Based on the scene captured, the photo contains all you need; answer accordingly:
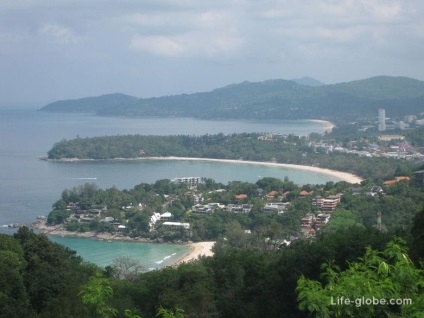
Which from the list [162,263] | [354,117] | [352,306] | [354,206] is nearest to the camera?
[352,306]

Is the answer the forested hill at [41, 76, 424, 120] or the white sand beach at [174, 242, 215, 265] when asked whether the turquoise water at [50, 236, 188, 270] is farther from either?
the forested hill at [41, 76, 424, 120]

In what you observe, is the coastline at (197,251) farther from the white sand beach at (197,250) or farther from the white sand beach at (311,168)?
the white sand beach at (311,168)

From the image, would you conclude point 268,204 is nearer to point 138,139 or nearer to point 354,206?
point 354,206

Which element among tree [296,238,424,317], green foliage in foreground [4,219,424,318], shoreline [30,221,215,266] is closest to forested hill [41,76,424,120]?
shoreline [30,221,215,266]

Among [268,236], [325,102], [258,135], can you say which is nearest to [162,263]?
[268,236]

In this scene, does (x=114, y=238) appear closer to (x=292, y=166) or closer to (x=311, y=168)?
(x=311, y=168)

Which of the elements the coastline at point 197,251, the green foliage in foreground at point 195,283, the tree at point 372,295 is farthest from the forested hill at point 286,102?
the tree at point 372,295

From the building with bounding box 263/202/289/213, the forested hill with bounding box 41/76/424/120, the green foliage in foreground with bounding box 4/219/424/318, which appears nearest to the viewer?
the green foliage in foreground with bounding box 4/219/424/318
